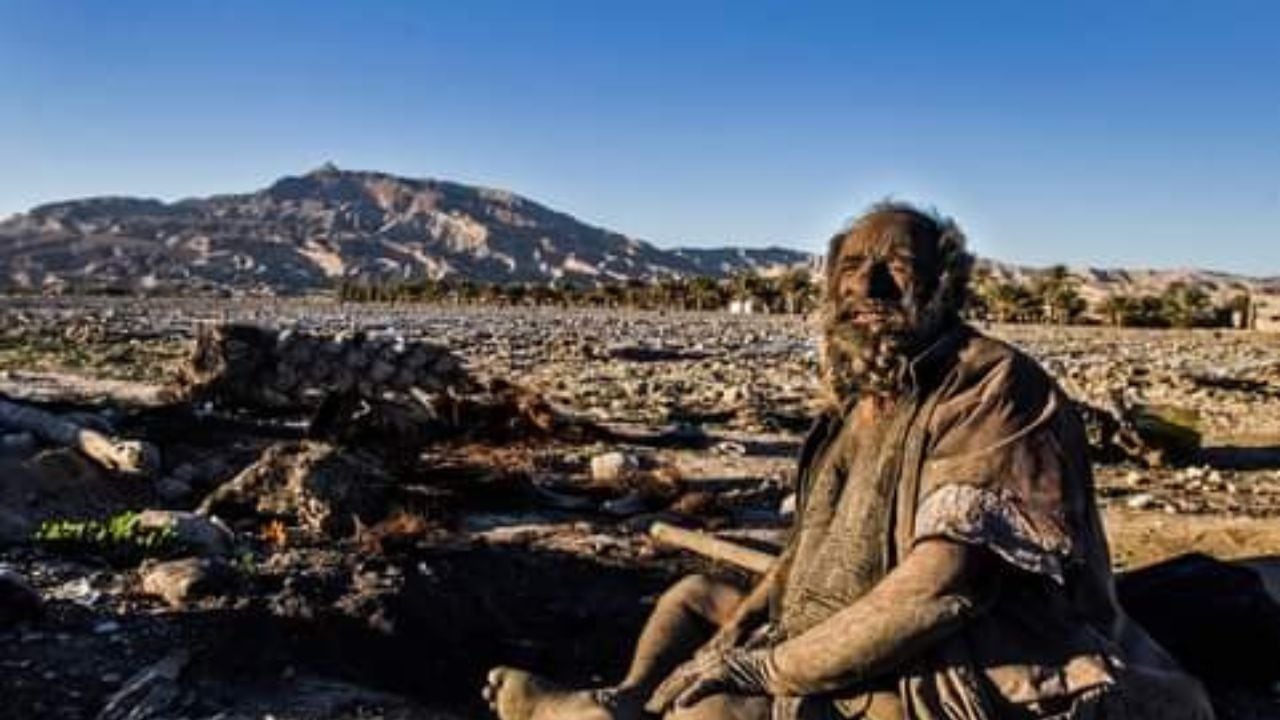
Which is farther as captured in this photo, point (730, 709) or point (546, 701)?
point (546, 701)

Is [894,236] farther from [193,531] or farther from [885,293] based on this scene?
[193,531]

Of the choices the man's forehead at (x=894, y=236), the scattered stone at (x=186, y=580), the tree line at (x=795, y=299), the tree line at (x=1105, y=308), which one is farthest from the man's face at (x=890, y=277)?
the tree line at (x=1105, y=308)

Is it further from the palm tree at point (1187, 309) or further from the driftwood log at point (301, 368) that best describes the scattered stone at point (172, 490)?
the palm tree at point (1187, 309)

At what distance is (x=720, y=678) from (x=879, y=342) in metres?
1.07

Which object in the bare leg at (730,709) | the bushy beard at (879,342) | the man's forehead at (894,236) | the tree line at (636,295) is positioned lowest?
the tree line at (636,295)

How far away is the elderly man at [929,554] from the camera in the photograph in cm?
338

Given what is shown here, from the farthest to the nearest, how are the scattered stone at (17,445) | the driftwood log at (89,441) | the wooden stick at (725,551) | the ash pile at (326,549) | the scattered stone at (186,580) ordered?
the scattered stone at (17,445) < the driftwood log at (89,441) < the scattered stone at (186,580) < the ash pile at (326,549) < the wooden stick at (725,551)

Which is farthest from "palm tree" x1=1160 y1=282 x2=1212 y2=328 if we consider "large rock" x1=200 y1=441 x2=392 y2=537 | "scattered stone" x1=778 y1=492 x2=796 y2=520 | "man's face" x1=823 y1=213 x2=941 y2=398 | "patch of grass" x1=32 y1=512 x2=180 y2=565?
"man's face" x1=823 y1=213 x2=941 y2=398

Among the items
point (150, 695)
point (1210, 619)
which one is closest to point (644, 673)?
→ point (150, 695)

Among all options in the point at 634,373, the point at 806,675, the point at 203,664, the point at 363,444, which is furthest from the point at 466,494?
the point at 634,373

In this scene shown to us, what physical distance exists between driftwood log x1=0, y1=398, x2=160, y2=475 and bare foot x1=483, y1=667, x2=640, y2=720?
8.42 meters

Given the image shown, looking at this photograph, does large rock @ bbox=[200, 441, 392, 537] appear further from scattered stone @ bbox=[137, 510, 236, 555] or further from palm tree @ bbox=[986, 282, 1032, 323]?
palm tree @ bbox=[986, 282, 1032, 323]

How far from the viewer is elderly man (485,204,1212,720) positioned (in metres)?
3.38

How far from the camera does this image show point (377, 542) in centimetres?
903
